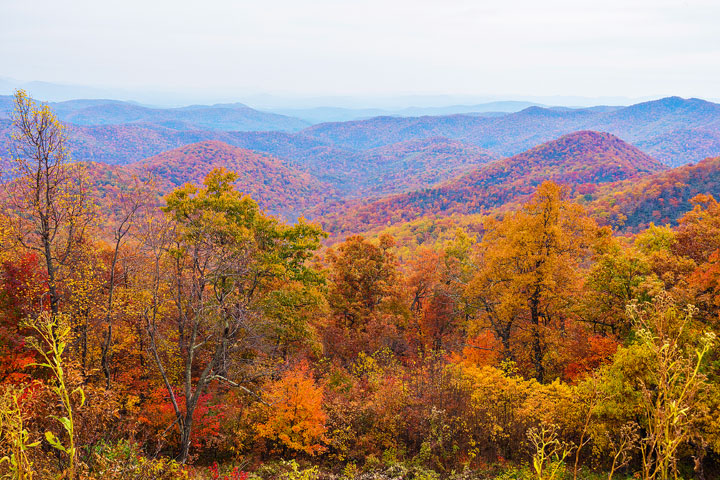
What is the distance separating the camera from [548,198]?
734 inches

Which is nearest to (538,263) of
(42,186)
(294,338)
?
(294,338)

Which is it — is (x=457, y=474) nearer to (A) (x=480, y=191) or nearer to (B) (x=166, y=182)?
(A) (x=480, y=191)

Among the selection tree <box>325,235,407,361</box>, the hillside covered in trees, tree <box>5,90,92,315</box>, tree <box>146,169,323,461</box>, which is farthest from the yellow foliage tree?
tree <box>325,235,407,361</box>

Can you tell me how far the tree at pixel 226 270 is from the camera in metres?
15.2

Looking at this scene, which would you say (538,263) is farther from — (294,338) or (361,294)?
(294,338)

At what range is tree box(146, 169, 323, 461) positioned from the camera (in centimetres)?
1523

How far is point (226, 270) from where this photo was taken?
15820 mm

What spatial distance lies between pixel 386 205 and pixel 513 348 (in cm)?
15820

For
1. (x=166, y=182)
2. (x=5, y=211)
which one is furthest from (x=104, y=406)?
(x=166, y=182)

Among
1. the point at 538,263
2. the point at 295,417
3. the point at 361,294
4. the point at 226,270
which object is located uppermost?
the point at 538,263

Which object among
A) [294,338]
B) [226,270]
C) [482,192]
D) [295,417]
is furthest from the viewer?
[482,192]

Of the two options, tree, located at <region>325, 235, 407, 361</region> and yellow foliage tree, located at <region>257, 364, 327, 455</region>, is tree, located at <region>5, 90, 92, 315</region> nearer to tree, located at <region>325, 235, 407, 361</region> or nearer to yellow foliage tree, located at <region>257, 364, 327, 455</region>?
yellow foliage tree, located at <region>257, 364, 327, 455</region>

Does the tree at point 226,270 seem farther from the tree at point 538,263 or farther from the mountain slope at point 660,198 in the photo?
the mountain slope at point 660,198

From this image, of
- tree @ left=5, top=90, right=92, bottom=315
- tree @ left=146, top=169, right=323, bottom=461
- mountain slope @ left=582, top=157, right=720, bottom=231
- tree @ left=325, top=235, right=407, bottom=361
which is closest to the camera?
tree @ left=5, top=90, right=92, bottom=315
